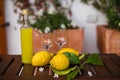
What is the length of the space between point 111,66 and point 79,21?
5.02ft

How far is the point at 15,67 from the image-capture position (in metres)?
1.01

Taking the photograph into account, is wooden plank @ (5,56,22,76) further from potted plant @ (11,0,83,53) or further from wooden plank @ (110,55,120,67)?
potted plant @ (11,0,83,53)

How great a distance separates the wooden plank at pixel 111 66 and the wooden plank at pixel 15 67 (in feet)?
1.26

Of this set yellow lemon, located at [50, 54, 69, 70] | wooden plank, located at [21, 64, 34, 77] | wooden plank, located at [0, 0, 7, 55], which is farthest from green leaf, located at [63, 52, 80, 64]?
wooden plank, located at [0, 0, 7, 55]

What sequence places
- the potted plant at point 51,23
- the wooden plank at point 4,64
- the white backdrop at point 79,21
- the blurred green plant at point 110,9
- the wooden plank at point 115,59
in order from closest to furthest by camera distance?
the wooden plank at point 4,64 → the wooden plank at point 115,59 → the potted plant at point 51,23 → the blurred green plant at point 110,9 → the white backdrop at point 79,21

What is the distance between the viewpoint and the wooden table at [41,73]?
868 mm

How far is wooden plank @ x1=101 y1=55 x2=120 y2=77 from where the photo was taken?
94 centimetres

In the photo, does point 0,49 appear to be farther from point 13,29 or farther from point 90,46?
point 90,46

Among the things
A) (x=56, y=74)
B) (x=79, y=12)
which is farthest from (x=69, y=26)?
(x=56, y=74)

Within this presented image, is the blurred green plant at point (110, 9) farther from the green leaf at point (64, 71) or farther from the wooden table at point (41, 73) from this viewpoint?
the green leaf at point (64, 71)

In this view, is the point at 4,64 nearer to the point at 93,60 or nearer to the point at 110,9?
the point at 93,60

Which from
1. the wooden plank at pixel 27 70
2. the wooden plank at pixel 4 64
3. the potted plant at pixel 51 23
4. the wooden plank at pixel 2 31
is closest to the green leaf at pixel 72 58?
the wooden plank at pixel 27 70

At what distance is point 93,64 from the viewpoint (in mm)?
1052

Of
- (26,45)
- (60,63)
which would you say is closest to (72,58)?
(60,63)
